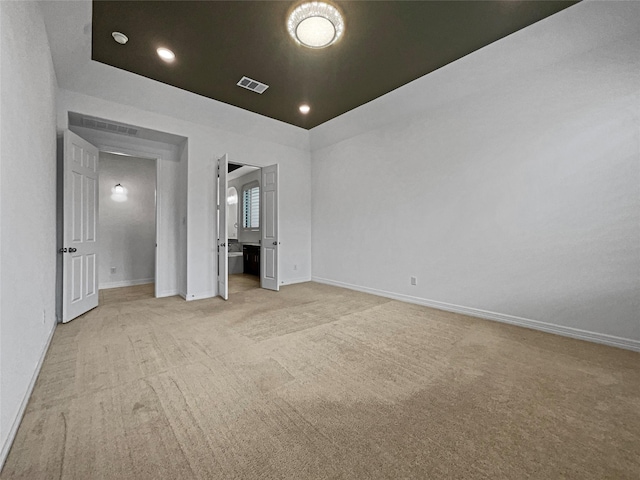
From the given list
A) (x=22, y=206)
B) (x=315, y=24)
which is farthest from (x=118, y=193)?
(x=315, y=24)

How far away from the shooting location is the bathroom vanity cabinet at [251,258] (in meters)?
7.11

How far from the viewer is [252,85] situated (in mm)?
3842

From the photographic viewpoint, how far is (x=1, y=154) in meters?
1.40

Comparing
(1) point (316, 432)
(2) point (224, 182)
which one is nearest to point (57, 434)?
(1) point (316, 432)

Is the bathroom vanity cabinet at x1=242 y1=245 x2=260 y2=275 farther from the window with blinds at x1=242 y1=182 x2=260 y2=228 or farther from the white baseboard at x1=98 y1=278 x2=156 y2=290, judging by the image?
the white baseboard at x1=98 y1=278 x2=156 y2=290

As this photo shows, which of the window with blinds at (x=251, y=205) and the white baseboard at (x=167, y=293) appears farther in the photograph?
the window with blinds at (x=251, y=205)

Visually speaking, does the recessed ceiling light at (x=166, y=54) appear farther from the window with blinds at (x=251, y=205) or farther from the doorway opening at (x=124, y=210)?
the window with blinds at (x=251, y=205)

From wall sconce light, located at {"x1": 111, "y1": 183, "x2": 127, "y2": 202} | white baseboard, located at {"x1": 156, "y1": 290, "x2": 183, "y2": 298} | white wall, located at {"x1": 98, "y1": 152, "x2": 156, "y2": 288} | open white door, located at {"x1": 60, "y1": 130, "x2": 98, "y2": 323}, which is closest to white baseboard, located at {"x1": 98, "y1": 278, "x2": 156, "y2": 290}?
white wall, located at {"x1": 98, "y1": 152, "x2": 156, "y2": 288}

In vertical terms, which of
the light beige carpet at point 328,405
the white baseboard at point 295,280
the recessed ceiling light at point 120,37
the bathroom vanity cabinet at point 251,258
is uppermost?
the recessed ceiling light at point 120,37

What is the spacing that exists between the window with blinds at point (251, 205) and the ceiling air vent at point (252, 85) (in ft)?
13.2

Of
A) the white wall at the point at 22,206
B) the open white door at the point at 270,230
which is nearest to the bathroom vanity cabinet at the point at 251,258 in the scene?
the open white door at the point at 270,230

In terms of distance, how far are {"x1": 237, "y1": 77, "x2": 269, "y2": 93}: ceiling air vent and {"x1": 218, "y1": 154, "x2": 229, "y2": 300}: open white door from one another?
1.14 meters

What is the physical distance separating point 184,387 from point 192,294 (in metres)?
2.82

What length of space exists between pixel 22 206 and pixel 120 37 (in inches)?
85.3
